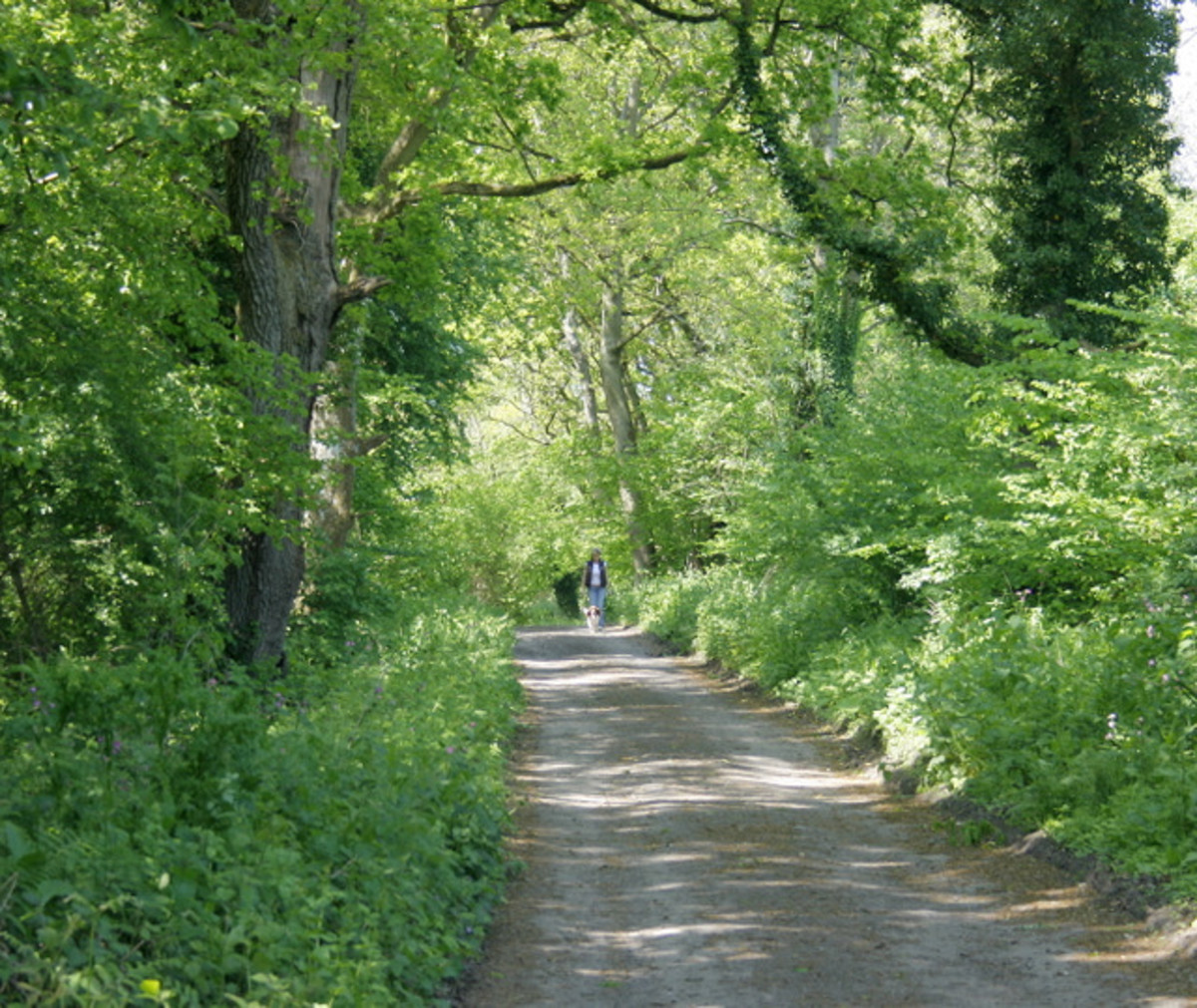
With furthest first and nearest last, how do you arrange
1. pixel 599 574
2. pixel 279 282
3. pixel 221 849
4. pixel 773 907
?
pixel 599 574 < pixel 279 282 < pixel 773 907 < pixel 221 849

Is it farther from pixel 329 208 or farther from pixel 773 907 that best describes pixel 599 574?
pixel 773 907

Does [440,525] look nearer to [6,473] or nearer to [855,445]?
[855,445]

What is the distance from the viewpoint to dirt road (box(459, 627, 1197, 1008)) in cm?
617

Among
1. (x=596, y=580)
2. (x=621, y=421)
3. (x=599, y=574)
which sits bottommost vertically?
(x=596, y=580)

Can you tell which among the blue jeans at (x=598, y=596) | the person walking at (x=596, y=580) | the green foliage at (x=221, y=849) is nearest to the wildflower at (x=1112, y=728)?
the green foliage at (x=221, y=849)

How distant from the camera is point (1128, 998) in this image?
588 centimetres

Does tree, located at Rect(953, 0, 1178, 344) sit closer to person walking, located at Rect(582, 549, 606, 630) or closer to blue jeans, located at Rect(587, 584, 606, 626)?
person walking, located at Rect(582, 549, 606, 630)

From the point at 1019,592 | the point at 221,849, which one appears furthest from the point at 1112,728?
the point at 221,849

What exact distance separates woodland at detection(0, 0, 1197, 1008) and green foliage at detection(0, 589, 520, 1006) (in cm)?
3

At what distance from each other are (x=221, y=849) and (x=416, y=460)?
19008 mm

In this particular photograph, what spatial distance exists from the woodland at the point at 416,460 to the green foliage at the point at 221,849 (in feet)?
0.09

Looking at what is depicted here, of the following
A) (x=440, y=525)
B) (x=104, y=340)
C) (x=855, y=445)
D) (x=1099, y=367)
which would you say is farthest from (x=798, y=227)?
(x=440, y=525)

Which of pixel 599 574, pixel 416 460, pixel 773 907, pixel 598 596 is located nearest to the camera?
pixel 773 907

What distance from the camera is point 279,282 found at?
13.4m
